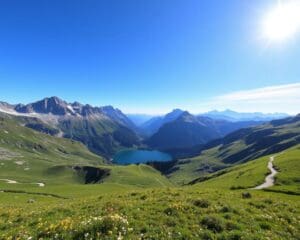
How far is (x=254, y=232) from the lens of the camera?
528 inches

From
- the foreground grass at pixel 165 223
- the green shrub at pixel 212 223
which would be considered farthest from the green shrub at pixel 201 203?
the green shrub at pixel 212 223

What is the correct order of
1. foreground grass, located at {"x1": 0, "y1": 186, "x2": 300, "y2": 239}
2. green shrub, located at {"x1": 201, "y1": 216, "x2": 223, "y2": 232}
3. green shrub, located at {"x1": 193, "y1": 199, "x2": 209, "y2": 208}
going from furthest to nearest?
green shrub, located at {"x1": 193, "y1": 199, "x2": 209, "y2": 208}, green shrub, located at {"x1": 201, "y1": 216, "x2": 223, "y2": 232}, foreground grass, located at {"x1": 0, "y1": 186, "x2": 300, "y2": 239}

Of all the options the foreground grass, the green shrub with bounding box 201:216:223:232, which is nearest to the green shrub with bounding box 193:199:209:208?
Result: the foreground grass

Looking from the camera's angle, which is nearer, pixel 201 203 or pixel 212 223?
pixel 212 223

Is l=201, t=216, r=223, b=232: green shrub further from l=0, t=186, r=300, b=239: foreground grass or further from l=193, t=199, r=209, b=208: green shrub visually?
l=193, t=199, r=209, b=208: green shrub

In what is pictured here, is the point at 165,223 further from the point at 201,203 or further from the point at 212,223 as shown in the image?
the point at 201,203

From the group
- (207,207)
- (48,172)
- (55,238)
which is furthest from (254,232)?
(48,172)

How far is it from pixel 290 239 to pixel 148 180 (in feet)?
503

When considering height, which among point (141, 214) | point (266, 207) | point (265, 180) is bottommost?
point (265, 180)

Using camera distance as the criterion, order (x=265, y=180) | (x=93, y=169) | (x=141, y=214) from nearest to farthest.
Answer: (x=141, y=214)
(x=265, y=180)
(x=93, y=169)

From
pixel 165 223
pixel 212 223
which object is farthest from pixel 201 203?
pixel 165 223

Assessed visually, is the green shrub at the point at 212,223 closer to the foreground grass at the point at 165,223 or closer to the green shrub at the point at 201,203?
the foreground grass at the point at 165,223

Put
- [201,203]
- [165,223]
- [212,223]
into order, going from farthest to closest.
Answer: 1. [201,203]
2. [165,223]
3. [212,223]

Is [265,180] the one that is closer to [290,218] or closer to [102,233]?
[290,218]
